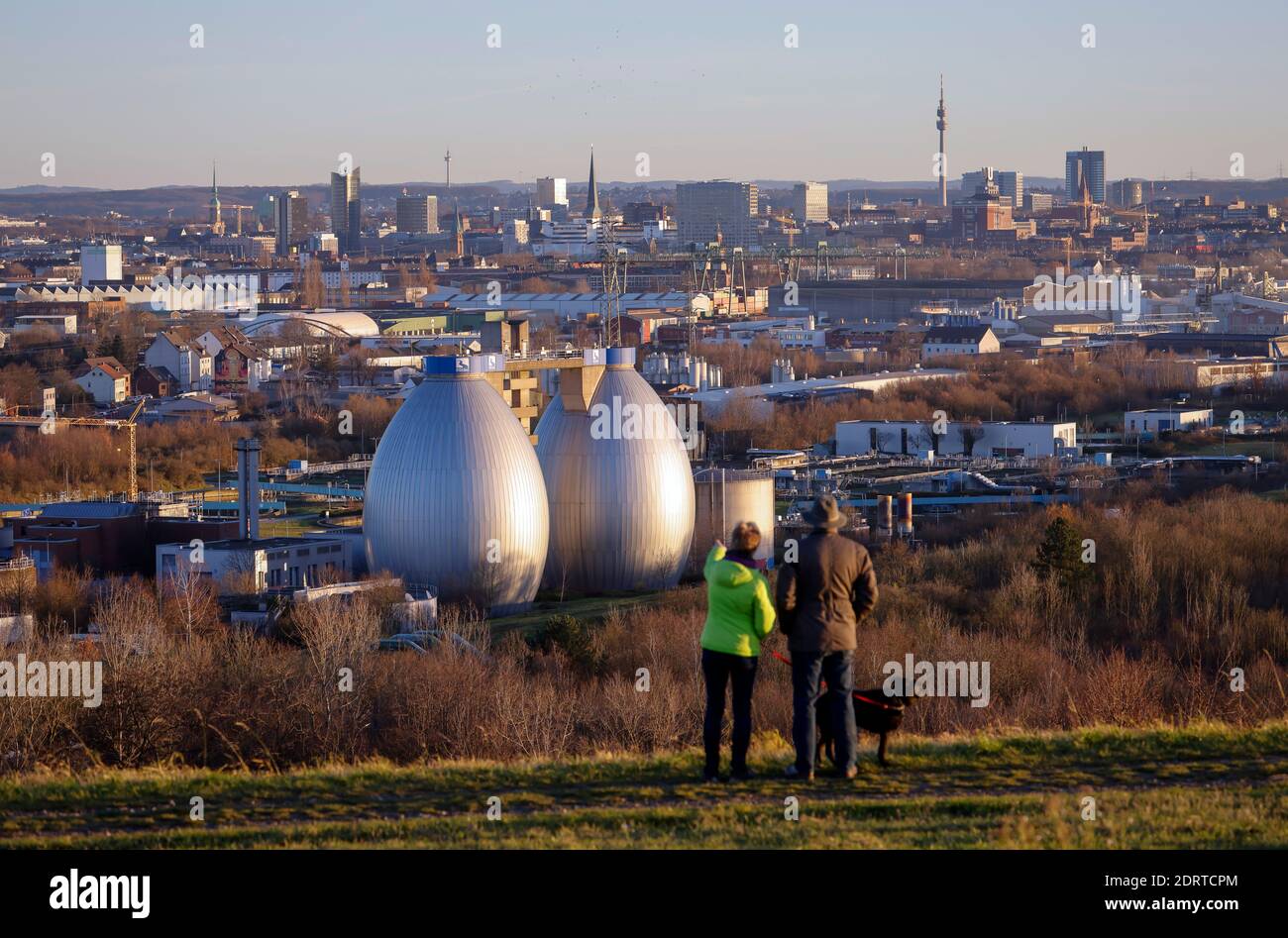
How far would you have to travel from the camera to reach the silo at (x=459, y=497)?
23906mm

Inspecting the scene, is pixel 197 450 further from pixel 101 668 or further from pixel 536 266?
pixel 536 266

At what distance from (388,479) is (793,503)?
11.1 metres

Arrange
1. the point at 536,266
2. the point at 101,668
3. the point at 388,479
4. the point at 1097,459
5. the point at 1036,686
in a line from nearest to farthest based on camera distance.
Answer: the point at 101,668 → the point at 1036,686 → the point at 388,479 → the point at 1097,459 → the point at 536,266

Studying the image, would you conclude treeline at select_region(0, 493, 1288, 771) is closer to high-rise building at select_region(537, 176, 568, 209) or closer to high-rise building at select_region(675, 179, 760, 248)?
high-rise building at select_region(675, 179, 760, 248)

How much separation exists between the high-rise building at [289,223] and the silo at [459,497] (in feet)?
387

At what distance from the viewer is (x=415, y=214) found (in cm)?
17562

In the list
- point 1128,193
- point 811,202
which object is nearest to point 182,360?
point 811,202

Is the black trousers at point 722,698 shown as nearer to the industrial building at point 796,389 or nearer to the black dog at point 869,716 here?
the black dog at point 869,716

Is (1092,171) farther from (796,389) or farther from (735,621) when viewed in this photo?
(735,621)

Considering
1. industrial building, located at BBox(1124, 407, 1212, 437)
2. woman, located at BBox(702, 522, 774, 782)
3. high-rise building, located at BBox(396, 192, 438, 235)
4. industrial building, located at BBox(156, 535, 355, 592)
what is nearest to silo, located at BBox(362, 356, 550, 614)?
industrial building, located at BBox(156, 535, 355, 592)

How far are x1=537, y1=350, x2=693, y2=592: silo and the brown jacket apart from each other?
56.6 ft

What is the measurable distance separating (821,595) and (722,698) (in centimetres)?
64

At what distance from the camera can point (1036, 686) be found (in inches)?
678
